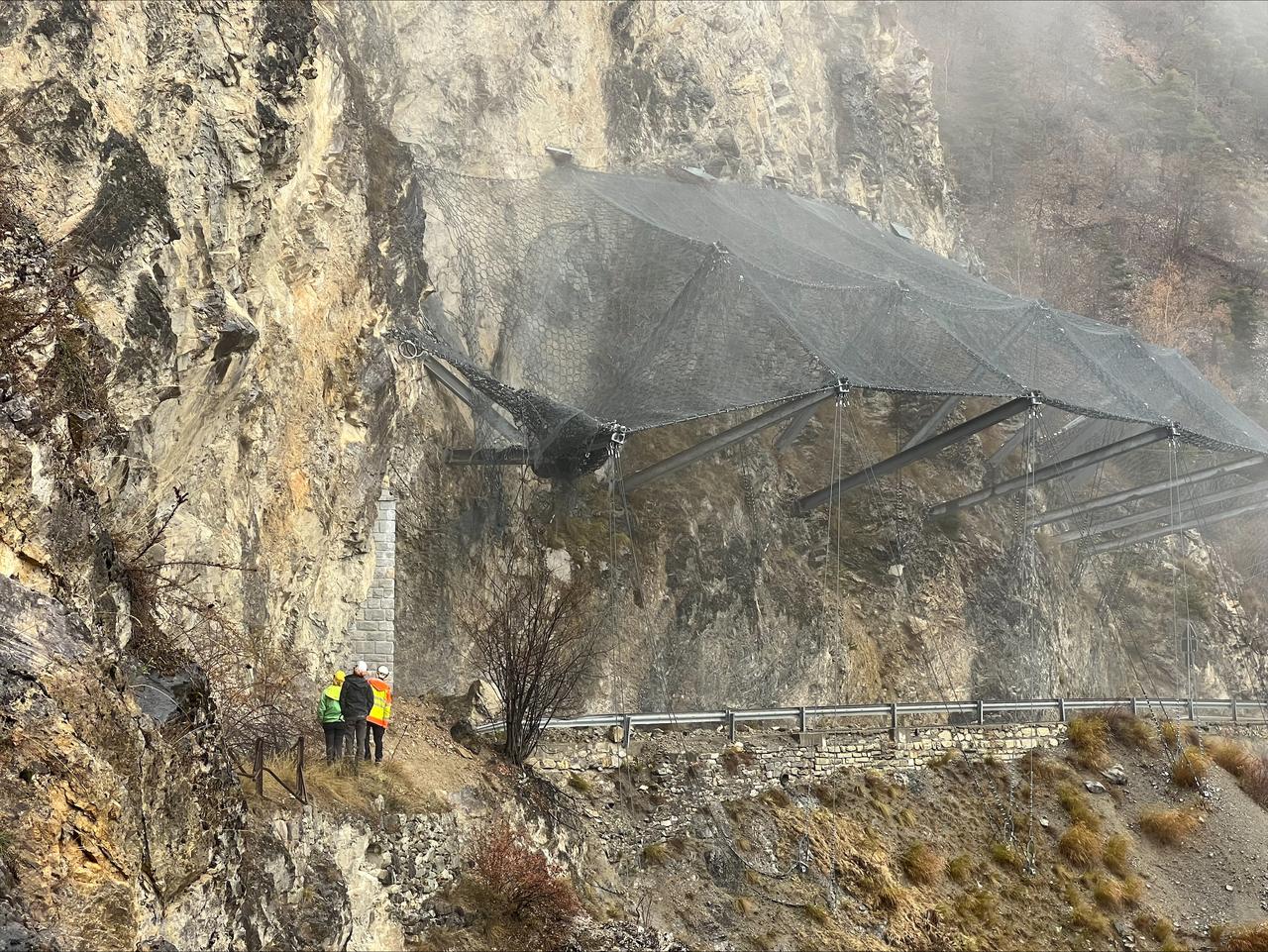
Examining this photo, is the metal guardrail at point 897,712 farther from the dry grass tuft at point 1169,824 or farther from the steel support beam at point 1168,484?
the steel support beam at point 1168,484

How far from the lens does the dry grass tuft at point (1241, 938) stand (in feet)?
53.9

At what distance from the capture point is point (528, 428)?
16438mm

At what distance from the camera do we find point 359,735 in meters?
12.2

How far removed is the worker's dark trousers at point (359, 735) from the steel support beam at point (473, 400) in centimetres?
614

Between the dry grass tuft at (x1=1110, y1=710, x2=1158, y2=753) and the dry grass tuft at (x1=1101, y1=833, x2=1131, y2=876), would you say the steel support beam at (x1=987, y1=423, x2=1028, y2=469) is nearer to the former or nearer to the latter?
the dry grass tuft at (x1=1110, y1=710, x2=1158, y2=753)

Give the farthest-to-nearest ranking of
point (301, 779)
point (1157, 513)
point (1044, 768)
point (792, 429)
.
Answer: point (1157, 513) → point (792, 429) → point (1044, 768) → point (301, 779)

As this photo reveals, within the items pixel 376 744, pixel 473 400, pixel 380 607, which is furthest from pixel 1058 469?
pixel 376 744

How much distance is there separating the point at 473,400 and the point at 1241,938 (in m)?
14.2

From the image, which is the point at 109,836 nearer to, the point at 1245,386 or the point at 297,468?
the point at 297,468

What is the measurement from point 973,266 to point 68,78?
32.6 metres

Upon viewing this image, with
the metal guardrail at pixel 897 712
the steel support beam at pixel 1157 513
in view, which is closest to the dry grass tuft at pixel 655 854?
the metal guardrail at pixel 897 712

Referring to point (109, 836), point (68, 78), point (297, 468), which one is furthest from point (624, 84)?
point (109, 836)

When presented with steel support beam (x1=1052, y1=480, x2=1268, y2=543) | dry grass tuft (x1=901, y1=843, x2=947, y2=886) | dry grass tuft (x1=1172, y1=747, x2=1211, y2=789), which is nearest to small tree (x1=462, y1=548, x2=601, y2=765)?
dry grass tuft (x1=901, y1=843, x2=947, y2=886)

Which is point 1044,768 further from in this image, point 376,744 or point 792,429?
point 376,744
